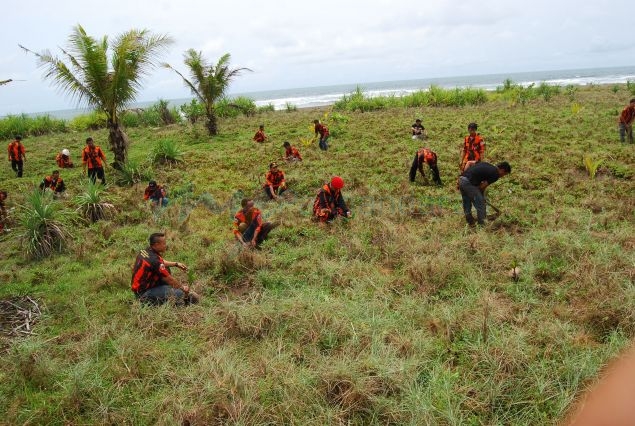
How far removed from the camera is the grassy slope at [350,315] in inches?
140

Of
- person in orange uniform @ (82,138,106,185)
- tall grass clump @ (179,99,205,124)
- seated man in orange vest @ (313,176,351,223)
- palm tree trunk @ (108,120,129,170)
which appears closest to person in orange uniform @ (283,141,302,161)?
palm tree trunk @ (108,120,129,170)

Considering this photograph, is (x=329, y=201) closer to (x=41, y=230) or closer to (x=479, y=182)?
(x=479, y=182)

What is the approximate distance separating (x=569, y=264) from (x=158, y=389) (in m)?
4.98

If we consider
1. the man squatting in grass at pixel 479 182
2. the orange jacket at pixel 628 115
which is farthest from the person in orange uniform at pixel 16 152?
the orange jacket at pixel 628 115

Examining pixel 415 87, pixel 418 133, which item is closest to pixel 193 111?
pixel 418 133

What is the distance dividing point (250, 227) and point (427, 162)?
4.73 m

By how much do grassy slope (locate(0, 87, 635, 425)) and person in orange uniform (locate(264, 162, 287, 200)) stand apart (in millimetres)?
851

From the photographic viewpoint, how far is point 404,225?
7480 millimetres

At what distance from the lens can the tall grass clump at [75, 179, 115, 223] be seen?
8.96 m

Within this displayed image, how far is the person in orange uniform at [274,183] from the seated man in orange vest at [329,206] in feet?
7.24

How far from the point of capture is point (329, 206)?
26.2 feet

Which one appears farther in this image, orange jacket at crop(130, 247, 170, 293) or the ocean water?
the ocean water

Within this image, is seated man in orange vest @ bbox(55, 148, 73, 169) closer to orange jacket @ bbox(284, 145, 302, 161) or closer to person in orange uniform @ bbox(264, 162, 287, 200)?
orange jacket @ bbox(284, 145, 302, 161)

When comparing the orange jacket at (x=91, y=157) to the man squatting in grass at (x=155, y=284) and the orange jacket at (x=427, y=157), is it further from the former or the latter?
the orange jacket at (x=427, y=157)
